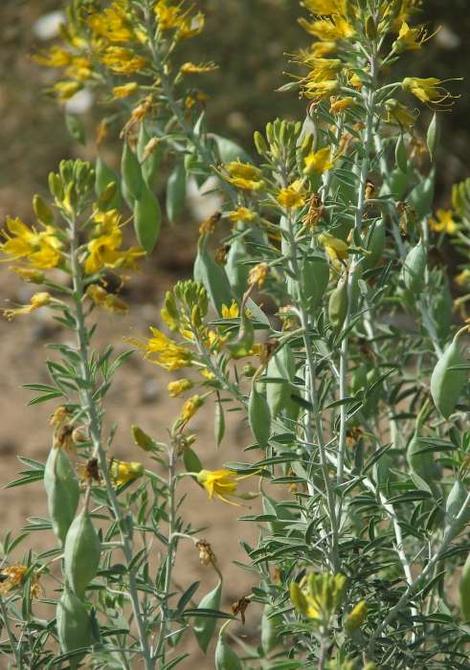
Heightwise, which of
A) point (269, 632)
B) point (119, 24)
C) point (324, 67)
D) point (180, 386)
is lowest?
point (269, 632)

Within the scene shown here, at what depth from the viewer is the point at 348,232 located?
4.64ft

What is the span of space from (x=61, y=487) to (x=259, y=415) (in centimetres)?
24

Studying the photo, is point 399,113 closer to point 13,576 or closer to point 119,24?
point 119,24

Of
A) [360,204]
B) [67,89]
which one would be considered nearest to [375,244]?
[360,204]

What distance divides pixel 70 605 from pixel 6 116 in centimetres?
458

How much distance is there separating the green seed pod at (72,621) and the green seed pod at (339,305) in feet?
1.30

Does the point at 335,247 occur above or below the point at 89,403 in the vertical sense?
above

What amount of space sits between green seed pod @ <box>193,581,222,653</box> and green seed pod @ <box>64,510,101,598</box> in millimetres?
262

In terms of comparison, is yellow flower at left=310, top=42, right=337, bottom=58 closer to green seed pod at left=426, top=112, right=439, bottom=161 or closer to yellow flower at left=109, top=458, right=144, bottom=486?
green seed pod at left=426, top=112, right=439, bottom=161

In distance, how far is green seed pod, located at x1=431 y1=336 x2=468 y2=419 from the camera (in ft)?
4.29

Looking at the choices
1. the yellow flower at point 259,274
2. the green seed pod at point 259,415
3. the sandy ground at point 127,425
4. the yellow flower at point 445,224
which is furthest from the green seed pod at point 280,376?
the sandy ground at point 127,425

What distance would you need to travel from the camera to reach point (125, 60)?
163 centimetres

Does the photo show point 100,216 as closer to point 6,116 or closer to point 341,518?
point 341,518

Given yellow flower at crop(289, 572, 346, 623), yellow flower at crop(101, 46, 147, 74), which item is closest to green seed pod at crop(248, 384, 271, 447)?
yellow flower at crop(289, 572, 346, 623)
